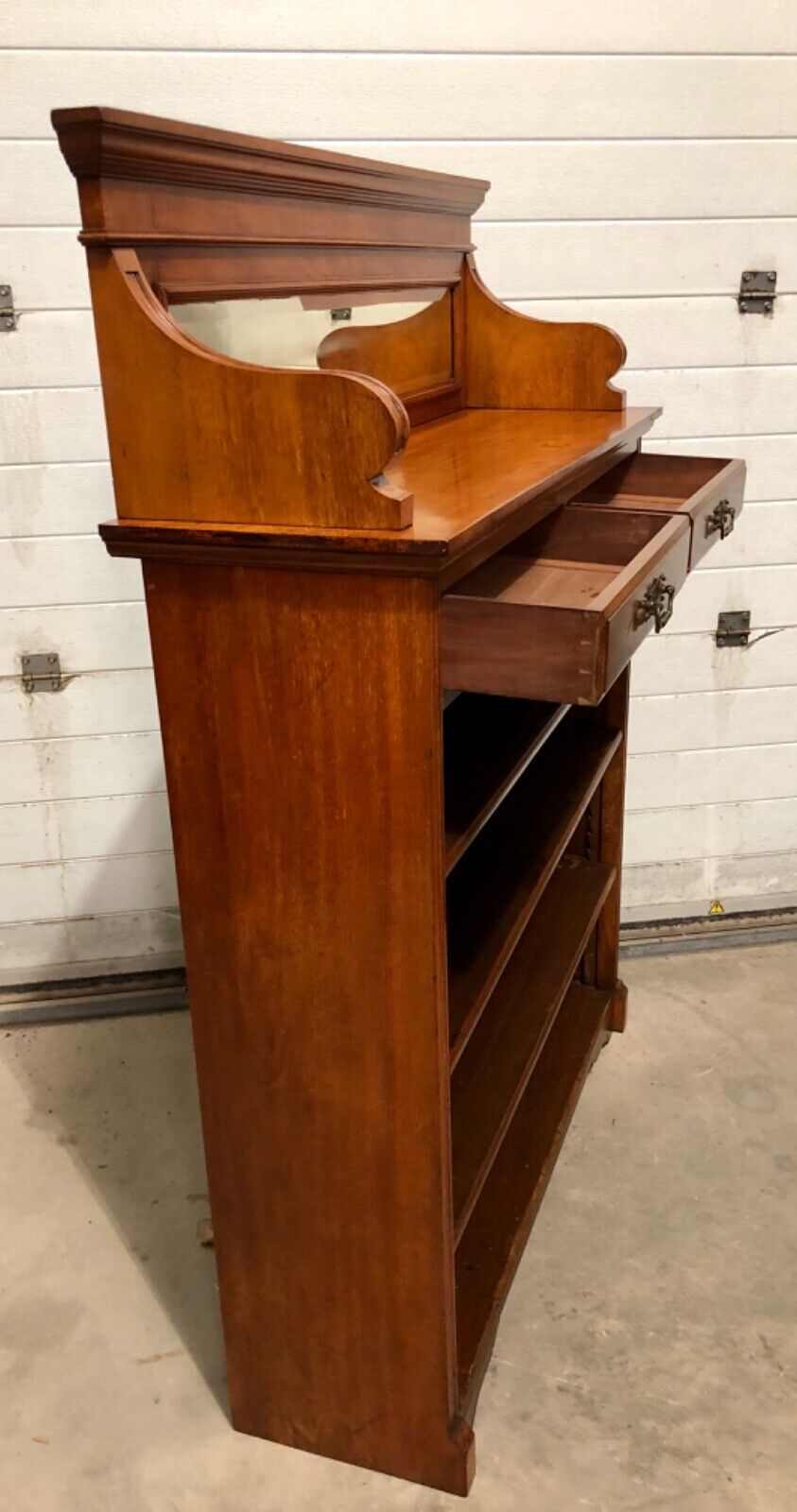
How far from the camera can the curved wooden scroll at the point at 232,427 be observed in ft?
4.19

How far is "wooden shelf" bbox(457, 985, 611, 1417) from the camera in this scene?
1904 mm

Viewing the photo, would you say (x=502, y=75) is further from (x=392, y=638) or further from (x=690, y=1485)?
(x=690, y=1485)

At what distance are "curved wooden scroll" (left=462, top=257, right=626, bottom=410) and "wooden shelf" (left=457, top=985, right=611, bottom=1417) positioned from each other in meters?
1.29

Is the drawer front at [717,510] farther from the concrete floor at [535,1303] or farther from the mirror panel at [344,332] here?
the concrete floor at [535,1303]

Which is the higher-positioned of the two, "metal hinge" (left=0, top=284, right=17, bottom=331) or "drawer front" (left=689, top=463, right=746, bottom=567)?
"metal hinge" (left=0, top=284, right=17, bottom=331)

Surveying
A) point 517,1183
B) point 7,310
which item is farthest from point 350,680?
point 7,310

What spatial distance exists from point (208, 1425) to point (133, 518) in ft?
4.58

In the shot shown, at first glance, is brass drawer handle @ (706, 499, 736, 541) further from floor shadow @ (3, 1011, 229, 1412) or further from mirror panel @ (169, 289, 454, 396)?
floor shadow @ (3, 1011, 229, 1412)

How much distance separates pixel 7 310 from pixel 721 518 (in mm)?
1513

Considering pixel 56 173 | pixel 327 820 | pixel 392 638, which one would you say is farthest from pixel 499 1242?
pixel 56 173

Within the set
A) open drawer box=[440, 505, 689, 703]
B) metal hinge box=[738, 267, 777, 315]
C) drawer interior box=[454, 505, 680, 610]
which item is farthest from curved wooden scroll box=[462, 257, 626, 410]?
metal hinge box=[738, 267, 777, 315]

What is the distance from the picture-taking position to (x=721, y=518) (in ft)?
6.66

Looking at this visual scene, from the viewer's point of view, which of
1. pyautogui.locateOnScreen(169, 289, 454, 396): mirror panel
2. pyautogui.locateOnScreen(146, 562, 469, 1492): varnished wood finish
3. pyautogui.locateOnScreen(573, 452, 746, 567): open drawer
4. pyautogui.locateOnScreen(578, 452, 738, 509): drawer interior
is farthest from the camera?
pyautogui.locateOnScreen(578, 452, 738, 509): drawer interior

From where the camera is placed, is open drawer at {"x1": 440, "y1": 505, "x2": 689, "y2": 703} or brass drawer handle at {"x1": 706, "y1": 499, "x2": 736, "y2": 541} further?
brass drawer handle at {"x1": 706, "y1": 499, "x2": 736, "y2": 541}
